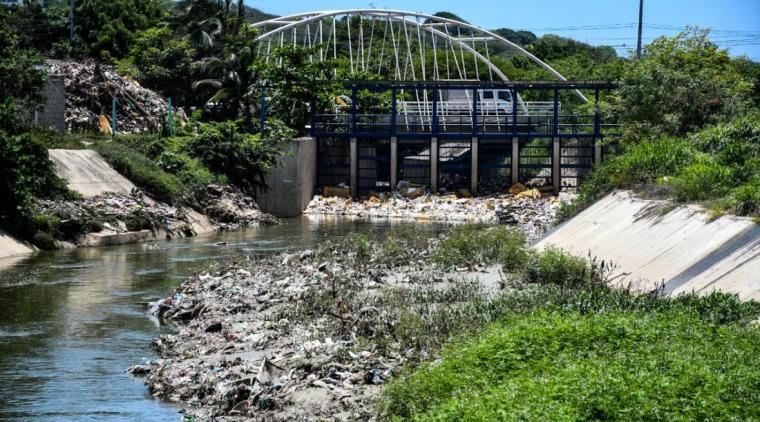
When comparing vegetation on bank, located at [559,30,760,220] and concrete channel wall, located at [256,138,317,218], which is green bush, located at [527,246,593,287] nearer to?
vegetation on bank, located at [559,30,760,220]

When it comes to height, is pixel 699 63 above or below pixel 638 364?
above

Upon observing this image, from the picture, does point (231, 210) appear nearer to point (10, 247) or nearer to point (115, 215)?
point (115, 215)

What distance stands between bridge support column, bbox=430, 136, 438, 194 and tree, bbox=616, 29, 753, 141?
1448cm

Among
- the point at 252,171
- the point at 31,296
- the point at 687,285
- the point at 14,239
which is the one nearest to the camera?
the point at 687,285

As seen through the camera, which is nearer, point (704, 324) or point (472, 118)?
point (704, 324)

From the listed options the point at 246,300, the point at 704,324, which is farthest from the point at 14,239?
the point at 704,324

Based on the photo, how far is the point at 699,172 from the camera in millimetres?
24109

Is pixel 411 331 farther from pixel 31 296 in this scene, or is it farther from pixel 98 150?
pixel 98 150

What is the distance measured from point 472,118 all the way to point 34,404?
4327cm

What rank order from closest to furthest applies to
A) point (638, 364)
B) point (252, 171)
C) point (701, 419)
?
1. point (701, 419)
2. point (638, 364)
3. point (252, 171)

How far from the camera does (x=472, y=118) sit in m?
55.8

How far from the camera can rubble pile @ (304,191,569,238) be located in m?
48.7

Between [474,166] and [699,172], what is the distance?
101ft

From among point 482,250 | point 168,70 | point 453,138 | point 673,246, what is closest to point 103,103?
point 168,70
